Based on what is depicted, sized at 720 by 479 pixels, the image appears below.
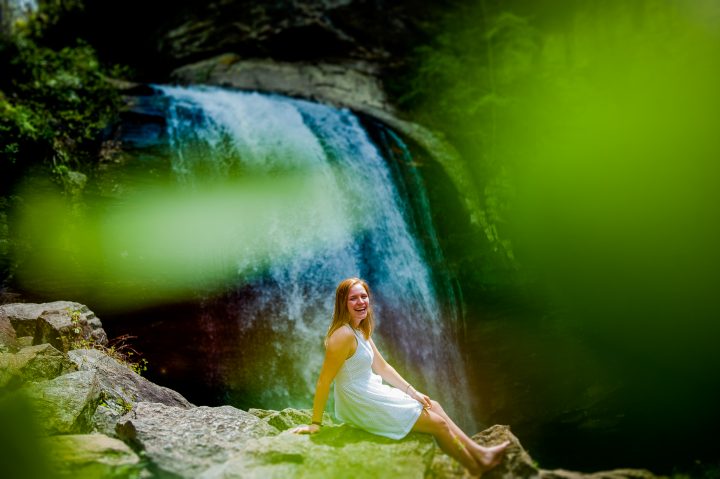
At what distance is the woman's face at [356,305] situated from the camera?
3.24 m

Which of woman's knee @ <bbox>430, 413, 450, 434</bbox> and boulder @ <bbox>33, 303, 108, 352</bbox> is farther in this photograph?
boulder @ <bbox>33, 303, 108, 352</bbox>

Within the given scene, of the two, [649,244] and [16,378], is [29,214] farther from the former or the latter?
[649,244]

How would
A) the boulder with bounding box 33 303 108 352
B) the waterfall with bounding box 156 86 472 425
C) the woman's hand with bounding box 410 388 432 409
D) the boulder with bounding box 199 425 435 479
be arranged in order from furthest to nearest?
1. the waterfall with bounding box 156 86 472 425
2. the boulder with bounding box 33 303 108 352
3. the woman's hand with bounding box 410 388 432 409
4. the boulder with bounding box 199 425 435 479

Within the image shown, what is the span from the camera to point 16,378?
339 cm

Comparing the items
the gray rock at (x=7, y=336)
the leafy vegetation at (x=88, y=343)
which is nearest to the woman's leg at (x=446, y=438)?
the leafy vegetation at (x=88, y=343)

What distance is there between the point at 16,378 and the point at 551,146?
33.9ft

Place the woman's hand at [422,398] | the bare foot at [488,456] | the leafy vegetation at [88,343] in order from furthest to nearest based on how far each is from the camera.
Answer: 1. the leafy vegetation at [88,343]
2. the woman's hand at [422,398]
3. the bare foot at [488,456]

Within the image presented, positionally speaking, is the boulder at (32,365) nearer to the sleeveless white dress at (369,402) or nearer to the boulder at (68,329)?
the boulder at (68,329)

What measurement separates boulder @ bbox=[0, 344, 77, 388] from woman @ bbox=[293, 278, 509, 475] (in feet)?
7.78

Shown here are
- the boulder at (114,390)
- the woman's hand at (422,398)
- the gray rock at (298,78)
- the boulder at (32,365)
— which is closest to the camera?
the woman's hand at (422,398)


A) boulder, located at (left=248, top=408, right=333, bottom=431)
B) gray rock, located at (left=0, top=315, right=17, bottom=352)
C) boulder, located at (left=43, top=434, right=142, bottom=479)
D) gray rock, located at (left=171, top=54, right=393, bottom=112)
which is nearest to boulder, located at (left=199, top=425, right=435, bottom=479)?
boulder, located at (left=43, top=434, right=142, bottom=479)

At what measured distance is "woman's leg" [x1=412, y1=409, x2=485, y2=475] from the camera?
9.45 feet

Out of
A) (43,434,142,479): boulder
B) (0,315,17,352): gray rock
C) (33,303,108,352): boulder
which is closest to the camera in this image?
(43,434,142,479): boulder

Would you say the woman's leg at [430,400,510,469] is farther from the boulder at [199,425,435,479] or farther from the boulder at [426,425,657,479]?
the boulder at [199,425,435,479]
